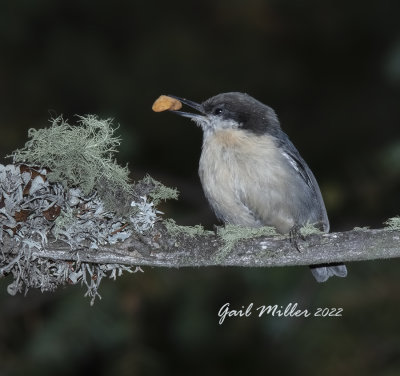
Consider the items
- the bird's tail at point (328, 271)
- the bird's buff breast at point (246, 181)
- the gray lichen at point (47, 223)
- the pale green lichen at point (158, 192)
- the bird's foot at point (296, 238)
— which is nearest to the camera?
the gray lichen at point (47, 223)

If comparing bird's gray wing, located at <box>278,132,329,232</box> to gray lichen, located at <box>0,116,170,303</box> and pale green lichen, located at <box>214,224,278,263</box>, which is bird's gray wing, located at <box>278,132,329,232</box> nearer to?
pale green lichen, located at <box>214,224,278,263</box>

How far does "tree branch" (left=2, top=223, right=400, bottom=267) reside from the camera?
332cm

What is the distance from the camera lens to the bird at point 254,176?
14.6 feet

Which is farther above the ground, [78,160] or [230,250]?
[78,160]

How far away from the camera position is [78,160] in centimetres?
334

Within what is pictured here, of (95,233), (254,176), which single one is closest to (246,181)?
(254,176)

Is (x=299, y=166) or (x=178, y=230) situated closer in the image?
(x=178, y=230)

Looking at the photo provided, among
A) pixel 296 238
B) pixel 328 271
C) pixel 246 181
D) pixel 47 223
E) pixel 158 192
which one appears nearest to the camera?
pixel 47 223

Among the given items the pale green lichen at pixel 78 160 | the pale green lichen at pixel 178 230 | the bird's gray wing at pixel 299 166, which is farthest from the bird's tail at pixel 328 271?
the pale green lichen at pixel 78 160

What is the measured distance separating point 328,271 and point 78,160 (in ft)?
6.77

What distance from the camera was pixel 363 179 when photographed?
6.39m

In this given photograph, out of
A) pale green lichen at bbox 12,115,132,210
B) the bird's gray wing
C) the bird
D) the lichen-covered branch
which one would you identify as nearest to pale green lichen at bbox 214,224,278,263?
the lichen-covered branch

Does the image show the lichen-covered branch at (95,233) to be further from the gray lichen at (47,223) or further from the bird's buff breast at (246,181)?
the bird's buff breast at (246,181)

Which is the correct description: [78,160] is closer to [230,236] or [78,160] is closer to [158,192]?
[158,192]
